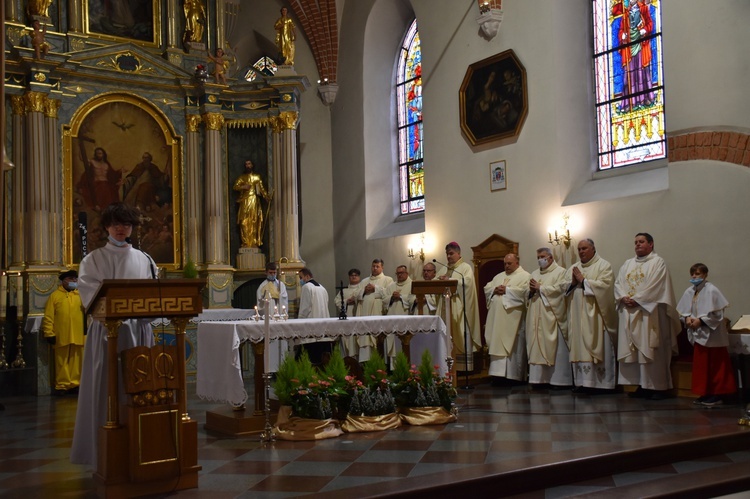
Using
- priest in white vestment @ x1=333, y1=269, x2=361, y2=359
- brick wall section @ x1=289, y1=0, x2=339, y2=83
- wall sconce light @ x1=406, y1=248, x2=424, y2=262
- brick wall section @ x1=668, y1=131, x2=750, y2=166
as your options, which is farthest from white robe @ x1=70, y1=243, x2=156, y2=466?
brick wall section @ x1=289, y1=0, x2=339, y2=83

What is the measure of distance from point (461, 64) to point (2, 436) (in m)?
9.16

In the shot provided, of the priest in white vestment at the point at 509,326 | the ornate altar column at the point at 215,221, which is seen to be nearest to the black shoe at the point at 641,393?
the priest in white vestment at the point at 509,326

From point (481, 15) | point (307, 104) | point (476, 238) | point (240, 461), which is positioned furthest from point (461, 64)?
point (240, 461)

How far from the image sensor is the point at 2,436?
24.7 ft

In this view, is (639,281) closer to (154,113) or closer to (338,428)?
(338,428)

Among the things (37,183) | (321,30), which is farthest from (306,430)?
(321,30)

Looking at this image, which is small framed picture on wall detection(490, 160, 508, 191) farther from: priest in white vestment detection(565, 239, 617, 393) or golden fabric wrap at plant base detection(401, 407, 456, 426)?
golden fabric wrap at plant base detection(401, 407, 456, 426)

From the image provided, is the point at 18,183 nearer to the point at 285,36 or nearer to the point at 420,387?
the point at 285,36

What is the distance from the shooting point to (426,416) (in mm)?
7664

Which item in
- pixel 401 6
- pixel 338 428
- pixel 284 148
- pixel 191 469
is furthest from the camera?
pixel 401 6

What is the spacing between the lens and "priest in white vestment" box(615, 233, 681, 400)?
9031 millimetres

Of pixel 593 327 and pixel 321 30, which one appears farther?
pixel 321 30

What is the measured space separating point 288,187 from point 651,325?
734 centimetres

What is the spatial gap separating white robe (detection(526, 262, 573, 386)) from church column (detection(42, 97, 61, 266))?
7305 millimetres
